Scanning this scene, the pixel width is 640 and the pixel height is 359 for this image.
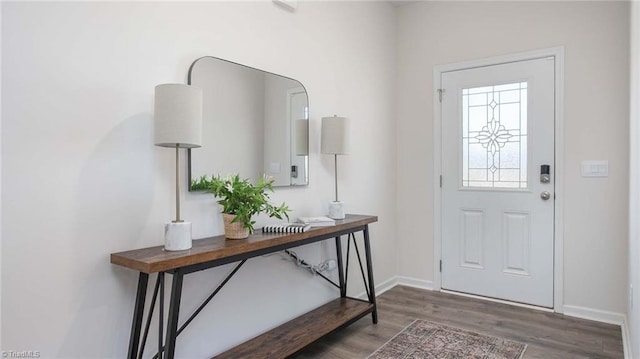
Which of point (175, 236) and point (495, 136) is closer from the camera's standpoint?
point (175, 236)

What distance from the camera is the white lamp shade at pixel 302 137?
8.48 feet

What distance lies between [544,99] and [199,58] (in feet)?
8.77

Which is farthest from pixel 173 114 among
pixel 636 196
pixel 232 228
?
pixel 636 196

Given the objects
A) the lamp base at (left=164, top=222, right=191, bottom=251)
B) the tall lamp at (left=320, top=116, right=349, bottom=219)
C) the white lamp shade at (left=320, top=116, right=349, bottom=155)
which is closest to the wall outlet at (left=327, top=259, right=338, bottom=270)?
the tall lamp at (left=320, top=116, right=349, bottom=219)

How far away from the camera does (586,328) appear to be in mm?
2719

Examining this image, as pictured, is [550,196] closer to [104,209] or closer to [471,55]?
[471,55]

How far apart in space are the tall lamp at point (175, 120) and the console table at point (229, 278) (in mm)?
80

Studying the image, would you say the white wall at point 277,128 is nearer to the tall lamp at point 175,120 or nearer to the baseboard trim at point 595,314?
the tall lamp at point 175,120

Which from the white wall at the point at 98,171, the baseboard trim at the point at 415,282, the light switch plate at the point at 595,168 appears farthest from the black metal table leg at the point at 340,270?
the light switch plate at the point at 595,168

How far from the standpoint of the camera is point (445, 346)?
2424 mm

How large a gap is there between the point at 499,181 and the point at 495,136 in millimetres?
389

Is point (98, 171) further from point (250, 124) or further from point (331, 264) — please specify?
point (331, 264)

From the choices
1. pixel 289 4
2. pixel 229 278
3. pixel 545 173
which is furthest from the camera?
pixel 545 173

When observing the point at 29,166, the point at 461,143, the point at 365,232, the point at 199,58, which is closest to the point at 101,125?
the point at 29,166
